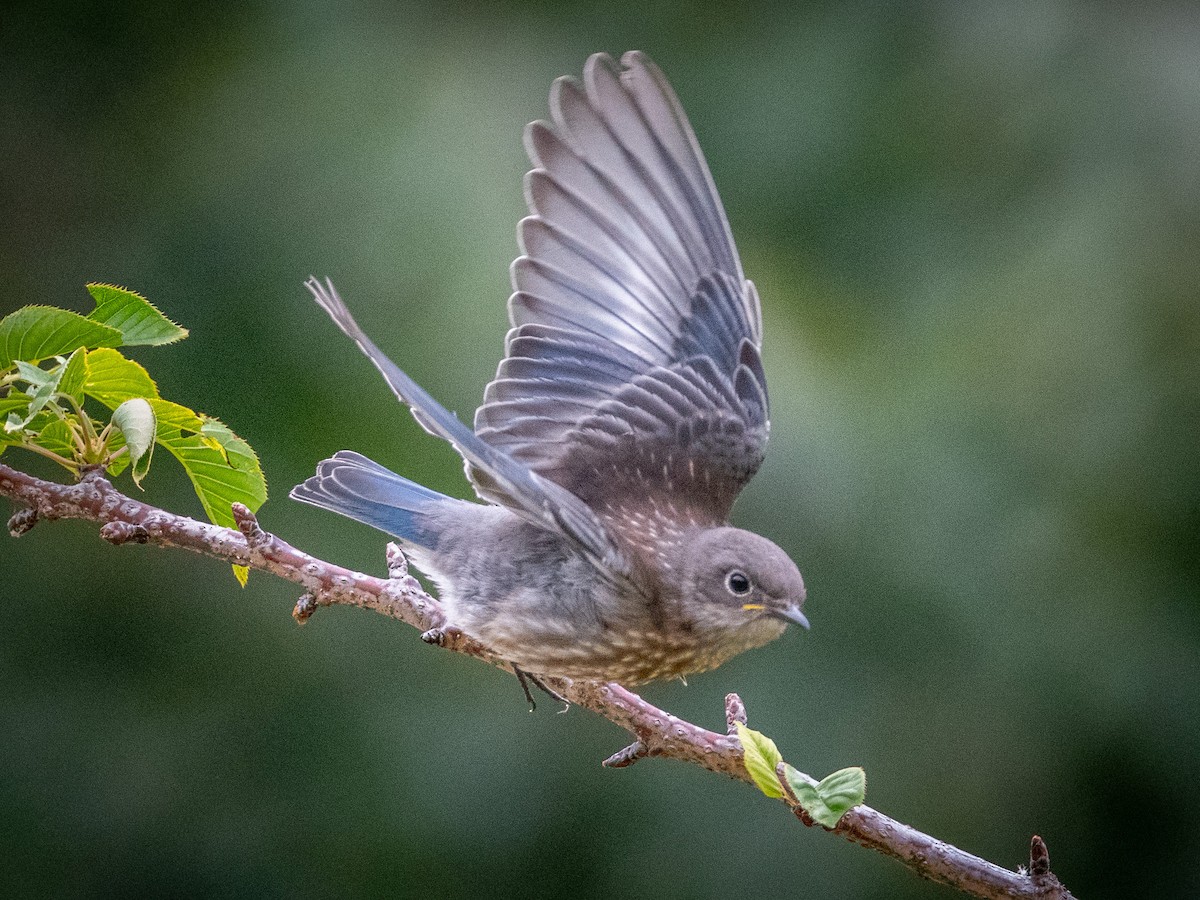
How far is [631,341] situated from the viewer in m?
3.08

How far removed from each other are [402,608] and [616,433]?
0.63 meters

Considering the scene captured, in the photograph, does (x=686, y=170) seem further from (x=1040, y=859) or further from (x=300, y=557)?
(x=1040, y=859)

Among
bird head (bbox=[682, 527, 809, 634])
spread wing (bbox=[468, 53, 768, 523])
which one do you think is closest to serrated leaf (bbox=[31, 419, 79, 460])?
spread wing (bbox=[468, 53, 768, 523])

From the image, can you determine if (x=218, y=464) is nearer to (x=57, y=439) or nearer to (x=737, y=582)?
(x=57, y=439)

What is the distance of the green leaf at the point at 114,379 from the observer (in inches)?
88.7

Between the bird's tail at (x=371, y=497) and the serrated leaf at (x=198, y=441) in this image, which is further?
the bird's tail at (x=371, y=497)

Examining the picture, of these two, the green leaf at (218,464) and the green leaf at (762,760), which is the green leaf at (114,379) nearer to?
the green leaf at (218,464)

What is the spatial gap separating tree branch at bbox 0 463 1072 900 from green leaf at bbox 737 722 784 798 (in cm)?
4

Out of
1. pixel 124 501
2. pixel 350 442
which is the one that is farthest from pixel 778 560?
pixel 350 442

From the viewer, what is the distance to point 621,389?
3.02 m

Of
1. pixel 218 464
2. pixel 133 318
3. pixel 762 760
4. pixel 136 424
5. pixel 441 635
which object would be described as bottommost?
pixel 441 635

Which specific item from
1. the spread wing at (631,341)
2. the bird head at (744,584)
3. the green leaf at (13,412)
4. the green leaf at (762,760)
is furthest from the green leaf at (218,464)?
the green leaf at (762,760)

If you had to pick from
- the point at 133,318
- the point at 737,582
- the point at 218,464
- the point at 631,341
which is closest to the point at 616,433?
the point at 631,341

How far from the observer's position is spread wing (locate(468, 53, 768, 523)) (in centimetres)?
294
